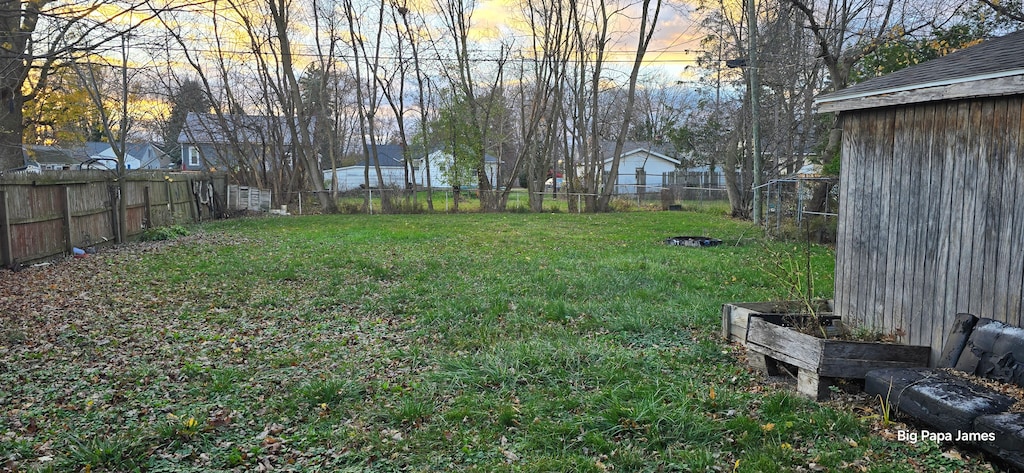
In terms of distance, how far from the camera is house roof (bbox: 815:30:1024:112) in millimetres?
4105

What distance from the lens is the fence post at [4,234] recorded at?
9500mm

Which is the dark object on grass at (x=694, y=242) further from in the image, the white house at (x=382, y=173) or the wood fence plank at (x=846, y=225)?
the white house at (x=382, y=173)

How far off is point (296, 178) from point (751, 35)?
21663 millimetres

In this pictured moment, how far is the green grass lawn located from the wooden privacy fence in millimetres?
751

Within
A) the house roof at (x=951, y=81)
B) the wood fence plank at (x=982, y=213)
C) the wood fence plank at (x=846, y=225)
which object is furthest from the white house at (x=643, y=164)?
the wood fence plank at (x=982, y=213)

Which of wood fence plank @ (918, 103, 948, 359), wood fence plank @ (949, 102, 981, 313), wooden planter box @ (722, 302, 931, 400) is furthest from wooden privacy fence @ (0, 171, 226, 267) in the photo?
wood fence plank @ (949, 102, 981, 313)

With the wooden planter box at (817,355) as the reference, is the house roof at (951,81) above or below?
above

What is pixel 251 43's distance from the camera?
26219mm

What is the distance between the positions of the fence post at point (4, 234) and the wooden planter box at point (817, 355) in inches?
411

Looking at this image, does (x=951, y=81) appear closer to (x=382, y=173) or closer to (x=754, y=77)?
(x=754, y=77)

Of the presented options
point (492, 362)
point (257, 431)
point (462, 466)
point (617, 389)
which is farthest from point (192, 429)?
point (617, 389)

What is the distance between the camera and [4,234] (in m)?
9.54

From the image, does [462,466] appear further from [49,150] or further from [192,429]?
[49,150]

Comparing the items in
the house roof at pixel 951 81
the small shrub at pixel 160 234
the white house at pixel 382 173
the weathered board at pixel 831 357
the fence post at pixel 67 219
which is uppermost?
the white house at pixel 382 173
